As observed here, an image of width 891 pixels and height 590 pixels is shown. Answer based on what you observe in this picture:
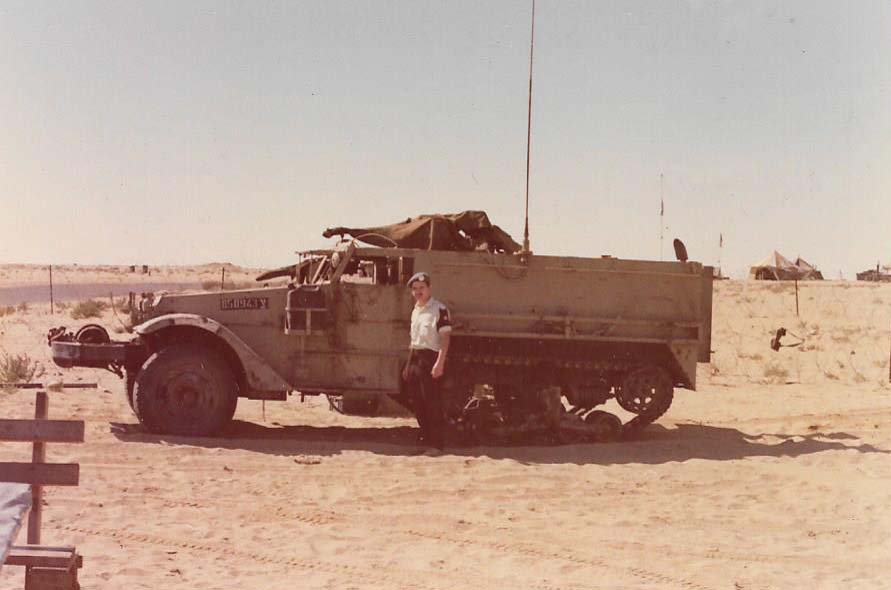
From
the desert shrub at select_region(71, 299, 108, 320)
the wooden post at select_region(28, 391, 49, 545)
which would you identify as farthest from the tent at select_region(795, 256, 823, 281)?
the wooden post at select_region(28, 391, 49, 545)

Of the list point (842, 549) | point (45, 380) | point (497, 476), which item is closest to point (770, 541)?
point (842, 549)

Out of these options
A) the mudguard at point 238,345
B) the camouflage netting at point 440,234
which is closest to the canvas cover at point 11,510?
the mudguard at point 238,345

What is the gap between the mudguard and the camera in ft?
34.3

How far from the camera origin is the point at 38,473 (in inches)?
197

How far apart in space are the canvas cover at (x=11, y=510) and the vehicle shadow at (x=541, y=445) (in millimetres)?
5862

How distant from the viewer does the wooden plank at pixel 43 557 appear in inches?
191

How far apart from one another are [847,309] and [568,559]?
33.8 m

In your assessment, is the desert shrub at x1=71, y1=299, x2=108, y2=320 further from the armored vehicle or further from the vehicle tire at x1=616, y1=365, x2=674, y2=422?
the vehicle tire at x1=616, y1=365, x2=674, y2=422

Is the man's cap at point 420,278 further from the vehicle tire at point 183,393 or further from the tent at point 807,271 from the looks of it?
the tent at point 807,271

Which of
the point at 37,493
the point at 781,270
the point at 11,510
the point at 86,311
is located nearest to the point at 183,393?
the point at 37,493

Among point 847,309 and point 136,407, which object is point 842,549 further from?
point 847,309

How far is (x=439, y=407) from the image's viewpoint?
1014 cm

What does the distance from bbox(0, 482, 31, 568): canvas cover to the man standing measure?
18.2ft

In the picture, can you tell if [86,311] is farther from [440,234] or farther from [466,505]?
[466,505]
